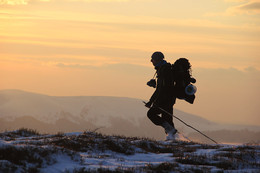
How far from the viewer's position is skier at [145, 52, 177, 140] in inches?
729

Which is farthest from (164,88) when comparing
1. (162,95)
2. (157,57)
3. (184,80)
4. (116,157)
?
(116,157)

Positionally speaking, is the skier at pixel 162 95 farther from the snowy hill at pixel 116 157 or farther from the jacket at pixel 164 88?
the snowy hill at pixel 116 157

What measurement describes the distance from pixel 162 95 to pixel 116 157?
622 cm

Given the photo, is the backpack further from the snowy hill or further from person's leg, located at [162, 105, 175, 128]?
the snowy hill

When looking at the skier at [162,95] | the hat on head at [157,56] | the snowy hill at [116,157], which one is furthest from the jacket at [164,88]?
the snowy hill at [116,157]

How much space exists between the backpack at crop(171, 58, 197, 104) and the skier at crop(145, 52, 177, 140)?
0.28m

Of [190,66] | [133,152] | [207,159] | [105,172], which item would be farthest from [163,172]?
[190,66]

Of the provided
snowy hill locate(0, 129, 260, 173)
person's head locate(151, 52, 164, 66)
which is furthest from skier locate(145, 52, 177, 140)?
snowy hill locate(0, 129, 260, 173)

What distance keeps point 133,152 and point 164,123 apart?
5347mm

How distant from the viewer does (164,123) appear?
754 inches

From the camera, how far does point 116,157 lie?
12977 mm

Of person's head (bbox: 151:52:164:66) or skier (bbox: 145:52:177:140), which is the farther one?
person's head (bbox: 151:52:164:66)

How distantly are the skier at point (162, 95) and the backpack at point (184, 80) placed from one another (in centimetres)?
28

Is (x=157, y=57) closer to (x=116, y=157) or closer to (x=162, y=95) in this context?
(x=162, y=95)
